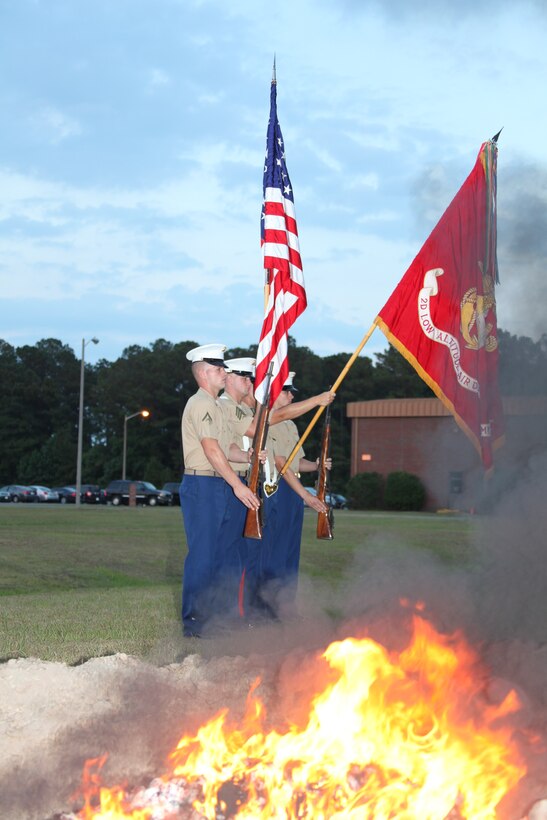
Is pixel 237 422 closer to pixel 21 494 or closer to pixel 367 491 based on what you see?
pixel 367 491

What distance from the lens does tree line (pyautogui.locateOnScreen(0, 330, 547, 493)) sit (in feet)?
246

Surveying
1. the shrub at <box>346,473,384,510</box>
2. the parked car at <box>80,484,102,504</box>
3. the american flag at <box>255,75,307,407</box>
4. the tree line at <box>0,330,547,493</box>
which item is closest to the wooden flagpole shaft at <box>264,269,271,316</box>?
the american flag at <box>255,75,307,407</box>

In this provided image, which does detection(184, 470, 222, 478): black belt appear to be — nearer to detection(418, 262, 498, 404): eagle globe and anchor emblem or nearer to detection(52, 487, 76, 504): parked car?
detection(418, 262, 498, 404): eagle globe and anchor emblem

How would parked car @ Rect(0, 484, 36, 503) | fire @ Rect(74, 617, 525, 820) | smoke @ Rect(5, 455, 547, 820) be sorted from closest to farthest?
1. fire @ Rect(74, 617, 525, 820)
2. smoke @ Rect(5, 455, 547, 820)
3. parked car @ Rect(0, 484, 36, 503)

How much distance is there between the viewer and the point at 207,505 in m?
6.84

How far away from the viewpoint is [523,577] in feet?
19.3

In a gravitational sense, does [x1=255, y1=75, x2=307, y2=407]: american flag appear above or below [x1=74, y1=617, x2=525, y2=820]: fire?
above

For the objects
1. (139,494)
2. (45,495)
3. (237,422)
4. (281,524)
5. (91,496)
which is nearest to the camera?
(237,422)

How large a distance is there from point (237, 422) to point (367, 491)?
4344 centimetres

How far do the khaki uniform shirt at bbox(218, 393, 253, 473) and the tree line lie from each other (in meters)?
58.4

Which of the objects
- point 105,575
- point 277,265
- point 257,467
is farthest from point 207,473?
point 105,575

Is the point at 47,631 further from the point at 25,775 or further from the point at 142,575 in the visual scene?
the point at 142,575

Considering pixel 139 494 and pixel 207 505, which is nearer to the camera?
pixel 207 505

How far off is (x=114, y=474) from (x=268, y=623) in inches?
2889
